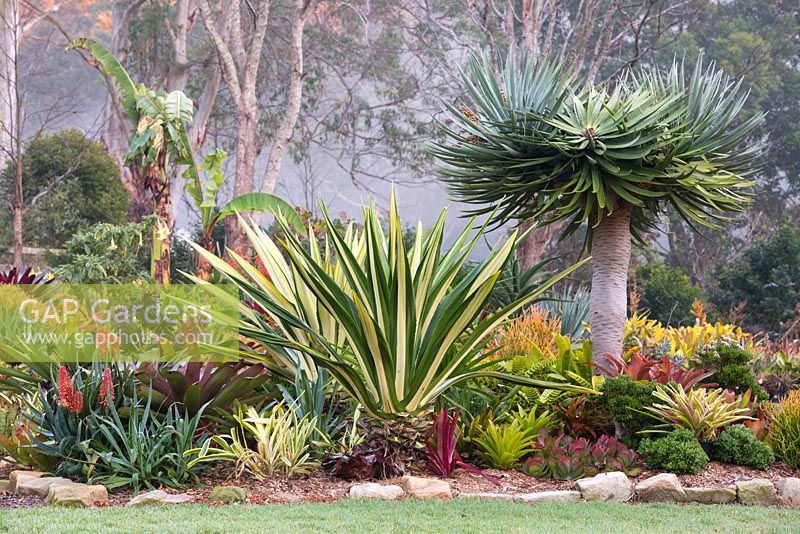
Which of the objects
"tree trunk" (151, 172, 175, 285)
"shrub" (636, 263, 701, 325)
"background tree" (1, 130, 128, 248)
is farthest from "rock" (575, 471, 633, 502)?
"background tree" (1, 130, 128, 248)

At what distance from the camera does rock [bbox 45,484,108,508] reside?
16.1 ft

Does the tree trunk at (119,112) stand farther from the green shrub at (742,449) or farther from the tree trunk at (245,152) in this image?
the green shrub at (742,449)

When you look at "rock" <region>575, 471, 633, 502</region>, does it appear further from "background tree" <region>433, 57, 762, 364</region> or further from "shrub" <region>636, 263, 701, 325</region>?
"shrub" <region>636, 263, 701, 325</region>

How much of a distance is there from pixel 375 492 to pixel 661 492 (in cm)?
191

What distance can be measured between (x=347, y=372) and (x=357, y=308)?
419mm

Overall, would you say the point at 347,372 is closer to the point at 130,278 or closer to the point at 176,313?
the point at 176,313

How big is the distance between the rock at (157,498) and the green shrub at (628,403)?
3127 mm

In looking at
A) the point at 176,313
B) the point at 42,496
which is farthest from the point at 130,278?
the point at 42,496

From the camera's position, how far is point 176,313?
26.7 ft

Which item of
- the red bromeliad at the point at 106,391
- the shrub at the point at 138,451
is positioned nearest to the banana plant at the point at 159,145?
the red bromeliad at the point at 106,391

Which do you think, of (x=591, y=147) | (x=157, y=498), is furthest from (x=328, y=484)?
(x=591, y=147)

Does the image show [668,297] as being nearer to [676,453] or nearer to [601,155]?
[601,155]

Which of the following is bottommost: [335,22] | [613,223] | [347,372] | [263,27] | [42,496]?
[42,496]

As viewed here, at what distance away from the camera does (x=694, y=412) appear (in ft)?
20.9
